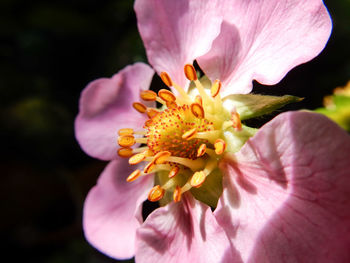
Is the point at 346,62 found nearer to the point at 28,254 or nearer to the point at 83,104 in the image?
the point at 83,104

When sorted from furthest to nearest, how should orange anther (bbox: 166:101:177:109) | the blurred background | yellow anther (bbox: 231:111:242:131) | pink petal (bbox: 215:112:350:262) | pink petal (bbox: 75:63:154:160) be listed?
the blurred background → pink petal (bbox: 75:63:154:160) → orange anther (bbox: 166:101:177:109) → yellow anther (bbox: 231:111:242:131) → pink petal (bbox: 215:112:350:262)

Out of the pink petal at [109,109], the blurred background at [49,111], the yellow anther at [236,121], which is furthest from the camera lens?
the blurred background at [49,111]

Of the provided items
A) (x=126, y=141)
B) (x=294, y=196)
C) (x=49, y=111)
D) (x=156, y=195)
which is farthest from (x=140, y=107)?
(x=49, y=111)

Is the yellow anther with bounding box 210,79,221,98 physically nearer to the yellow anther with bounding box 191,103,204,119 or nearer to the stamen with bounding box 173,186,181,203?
the yellow anther with bounding box 191,103,204,119

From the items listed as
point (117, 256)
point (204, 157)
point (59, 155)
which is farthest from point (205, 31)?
point (59, 155)

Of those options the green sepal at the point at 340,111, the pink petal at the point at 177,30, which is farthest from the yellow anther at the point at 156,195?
the green sepal at the point at 340,111

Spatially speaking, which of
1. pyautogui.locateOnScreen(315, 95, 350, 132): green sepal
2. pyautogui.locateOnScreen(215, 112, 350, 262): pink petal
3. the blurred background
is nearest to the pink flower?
pyautogui.locateOnScreen(215, 112, 350, 262): pink petal

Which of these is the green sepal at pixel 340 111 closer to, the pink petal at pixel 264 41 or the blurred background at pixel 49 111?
the pink petal at pixel 264 41
